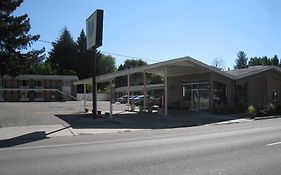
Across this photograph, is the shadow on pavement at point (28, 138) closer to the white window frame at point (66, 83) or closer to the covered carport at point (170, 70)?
the covered carport at point (170, 70)

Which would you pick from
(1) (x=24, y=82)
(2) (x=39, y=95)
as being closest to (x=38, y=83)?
(2) (x=39, y=95)

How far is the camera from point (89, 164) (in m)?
9.68

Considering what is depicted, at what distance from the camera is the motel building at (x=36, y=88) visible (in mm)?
66062

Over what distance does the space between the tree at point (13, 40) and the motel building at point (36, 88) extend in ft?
132

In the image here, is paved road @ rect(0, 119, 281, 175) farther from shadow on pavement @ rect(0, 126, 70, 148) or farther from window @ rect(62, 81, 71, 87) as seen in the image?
window @ rect(62, 81, 71, 87)

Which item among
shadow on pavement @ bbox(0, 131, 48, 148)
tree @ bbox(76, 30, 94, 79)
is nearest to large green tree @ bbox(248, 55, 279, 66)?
tree @ bbox(76, 30, 94, 79)

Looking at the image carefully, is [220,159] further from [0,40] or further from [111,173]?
[0,40]

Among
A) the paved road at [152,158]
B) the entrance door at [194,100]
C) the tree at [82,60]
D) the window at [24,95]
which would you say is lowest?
the paved road at [152,158]

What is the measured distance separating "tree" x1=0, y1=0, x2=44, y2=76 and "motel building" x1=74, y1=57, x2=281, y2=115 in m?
8.62

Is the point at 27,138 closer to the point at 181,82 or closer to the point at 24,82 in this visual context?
the point at 181,82

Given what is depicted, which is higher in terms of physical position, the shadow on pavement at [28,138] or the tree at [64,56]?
the tree at [64,56]

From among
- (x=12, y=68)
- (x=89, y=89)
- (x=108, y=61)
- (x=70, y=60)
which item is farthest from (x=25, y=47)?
(x=108, y=61)

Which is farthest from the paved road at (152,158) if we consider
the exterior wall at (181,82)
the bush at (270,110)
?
the exterior wall at (181,82)

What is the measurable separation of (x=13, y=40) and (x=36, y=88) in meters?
44.6
